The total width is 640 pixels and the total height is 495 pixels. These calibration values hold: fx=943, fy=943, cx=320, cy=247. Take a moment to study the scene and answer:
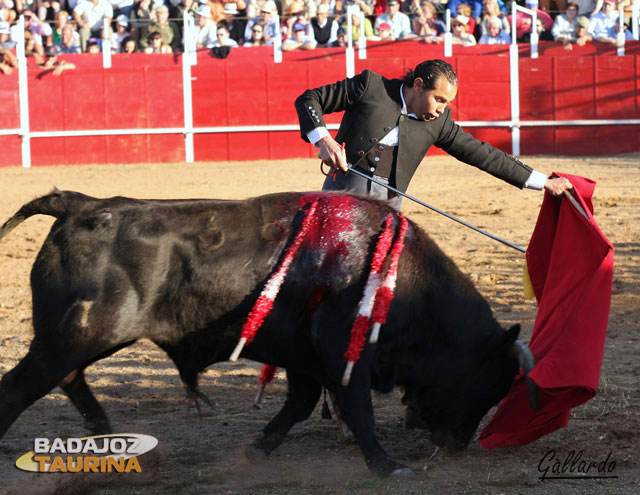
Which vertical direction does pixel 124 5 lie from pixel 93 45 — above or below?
above

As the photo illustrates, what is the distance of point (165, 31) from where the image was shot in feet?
40.2

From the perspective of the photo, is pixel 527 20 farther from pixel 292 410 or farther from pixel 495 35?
pixel 292 410

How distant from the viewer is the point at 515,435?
9.75ft

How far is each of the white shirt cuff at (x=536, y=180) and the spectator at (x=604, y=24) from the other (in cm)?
960

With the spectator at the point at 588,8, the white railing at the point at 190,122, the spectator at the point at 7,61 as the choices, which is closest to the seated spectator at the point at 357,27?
the white railing at the point at 190,122

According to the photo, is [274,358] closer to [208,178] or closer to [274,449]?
[274,449]

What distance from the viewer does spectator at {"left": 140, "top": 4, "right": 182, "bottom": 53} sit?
12156mm

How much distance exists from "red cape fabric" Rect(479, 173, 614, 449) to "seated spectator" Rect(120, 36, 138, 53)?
9797 millimetres

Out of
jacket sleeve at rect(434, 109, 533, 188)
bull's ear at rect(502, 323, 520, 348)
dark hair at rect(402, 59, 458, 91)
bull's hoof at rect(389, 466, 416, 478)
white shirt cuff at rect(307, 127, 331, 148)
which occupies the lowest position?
bull's hoof at rect(389, 466, 416, 478)

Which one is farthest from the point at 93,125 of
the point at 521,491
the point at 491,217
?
the point at 521,491

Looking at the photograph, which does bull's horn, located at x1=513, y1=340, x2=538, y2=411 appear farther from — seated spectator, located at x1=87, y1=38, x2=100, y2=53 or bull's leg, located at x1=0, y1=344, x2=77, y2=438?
seated spectator, located at x1=87, y1=38, x2=100, y2=53

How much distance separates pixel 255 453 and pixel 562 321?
1.06 meters

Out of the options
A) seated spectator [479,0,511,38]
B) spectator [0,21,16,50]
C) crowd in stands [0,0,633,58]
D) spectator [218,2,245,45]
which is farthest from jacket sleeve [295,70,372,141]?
spectator [0,21,16,50]

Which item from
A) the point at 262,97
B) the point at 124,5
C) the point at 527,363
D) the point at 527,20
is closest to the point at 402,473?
the point at 527,363
